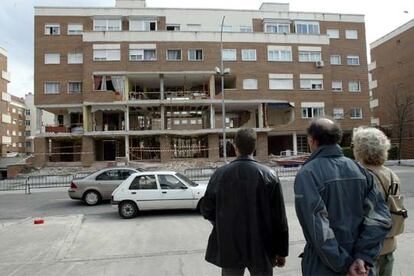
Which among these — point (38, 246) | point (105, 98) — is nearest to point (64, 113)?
point (105, 98)

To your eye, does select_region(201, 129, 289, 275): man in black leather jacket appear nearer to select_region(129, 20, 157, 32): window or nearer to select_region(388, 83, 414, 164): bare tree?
select_region(129, 20, 157, 32): window

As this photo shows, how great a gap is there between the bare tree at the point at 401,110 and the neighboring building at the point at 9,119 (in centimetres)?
5285

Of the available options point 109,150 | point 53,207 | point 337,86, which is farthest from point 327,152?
point 337,86

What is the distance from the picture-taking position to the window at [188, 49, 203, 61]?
1649 inches

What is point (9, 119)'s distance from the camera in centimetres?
6247

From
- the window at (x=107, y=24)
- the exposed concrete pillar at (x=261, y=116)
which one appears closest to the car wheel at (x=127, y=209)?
the exposed concrete pillar at (x=261, y=116)

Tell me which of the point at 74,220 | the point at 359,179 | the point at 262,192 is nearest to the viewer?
the point at 359,179

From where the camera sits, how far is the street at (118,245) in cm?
629

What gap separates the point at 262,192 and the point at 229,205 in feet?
1.00

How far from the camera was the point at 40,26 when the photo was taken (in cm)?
4338

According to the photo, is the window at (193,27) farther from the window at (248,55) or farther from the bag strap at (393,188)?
the bag strap at (393,188)

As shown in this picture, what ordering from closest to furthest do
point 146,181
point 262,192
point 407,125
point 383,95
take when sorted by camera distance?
point 262,192
point 146,181
point 407,125
point 383,95

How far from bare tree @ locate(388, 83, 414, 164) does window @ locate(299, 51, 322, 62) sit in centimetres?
1111

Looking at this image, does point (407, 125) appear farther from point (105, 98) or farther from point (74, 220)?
point (74, 220)
